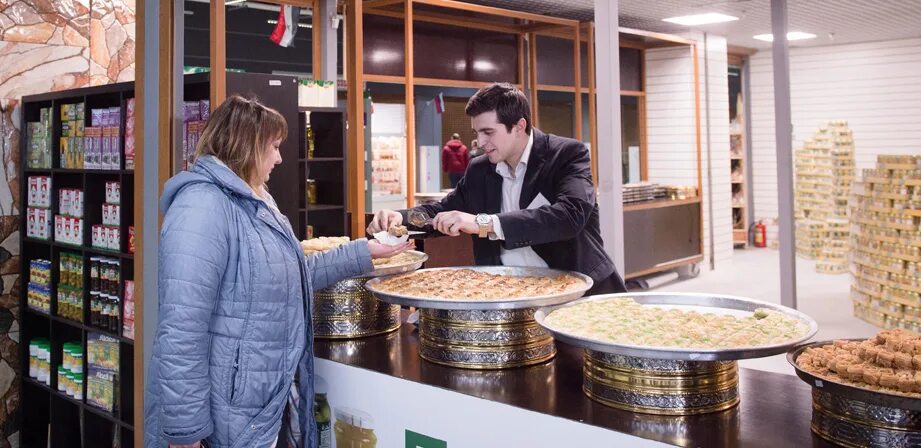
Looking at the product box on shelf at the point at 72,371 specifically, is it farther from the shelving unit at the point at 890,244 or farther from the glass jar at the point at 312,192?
the shelving unit at the point at 890,244

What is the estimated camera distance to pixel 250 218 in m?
2.50

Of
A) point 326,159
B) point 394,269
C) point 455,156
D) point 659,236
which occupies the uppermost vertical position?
point 455,156

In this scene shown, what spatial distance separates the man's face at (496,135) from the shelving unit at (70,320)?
8.12 ft

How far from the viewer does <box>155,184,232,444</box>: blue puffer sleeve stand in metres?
2.32

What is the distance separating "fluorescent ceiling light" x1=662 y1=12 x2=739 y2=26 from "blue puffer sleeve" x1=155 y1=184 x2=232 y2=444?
18.6 feet

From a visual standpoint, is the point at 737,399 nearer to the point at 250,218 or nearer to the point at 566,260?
the point at 566,260

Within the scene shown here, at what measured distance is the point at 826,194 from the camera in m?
10.1

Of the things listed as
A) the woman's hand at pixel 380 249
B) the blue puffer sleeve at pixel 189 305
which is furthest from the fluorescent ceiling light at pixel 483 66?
the blue puffer sleeve at pixel 189 305

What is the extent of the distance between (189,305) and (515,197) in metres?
1.45

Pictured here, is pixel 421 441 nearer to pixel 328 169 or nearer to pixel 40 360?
pixel 328 169

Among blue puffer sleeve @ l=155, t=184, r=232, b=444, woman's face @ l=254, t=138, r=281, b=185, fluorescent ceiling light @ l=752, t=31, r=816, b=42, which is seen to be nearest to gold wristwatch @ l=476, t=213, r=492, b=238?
woman's face @ l=254, t=138, r=281, b=185

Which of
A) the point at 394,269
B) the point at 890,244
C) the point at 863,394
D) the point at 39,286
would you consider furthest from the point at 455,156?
the point at 863,394

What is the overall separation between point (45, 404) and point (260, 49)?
39.1 feet

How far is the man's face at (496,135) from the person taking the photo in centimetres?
314
